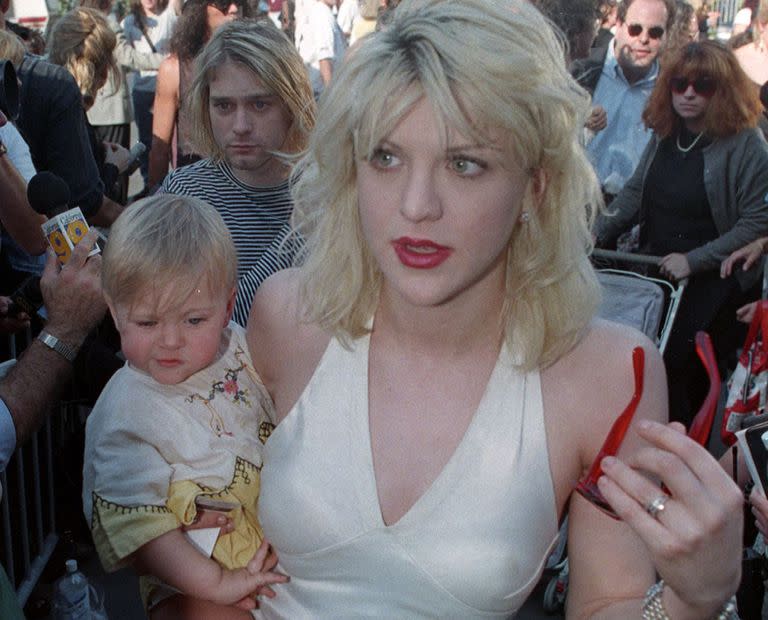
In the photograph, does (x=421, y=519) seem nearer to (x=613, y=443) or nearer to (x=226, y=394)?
(x=613, y=443)

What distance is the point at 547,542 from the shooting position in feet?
6.21

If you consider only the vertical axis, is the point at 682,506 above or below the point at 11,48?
above

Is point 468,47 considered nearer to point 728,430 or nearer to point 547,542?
point 547,542

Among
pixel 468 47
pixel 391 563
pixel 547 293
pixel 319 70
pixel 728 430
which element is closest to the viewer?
pixel 468 47

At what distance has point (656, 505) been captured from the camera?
1373mm

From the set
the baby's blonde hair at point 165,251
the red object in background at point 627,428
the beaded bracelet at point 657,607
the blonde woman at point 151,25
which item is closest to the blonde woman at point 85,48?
the blonde woman at point 151,25

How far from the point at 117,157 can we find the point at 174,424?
4.35 m

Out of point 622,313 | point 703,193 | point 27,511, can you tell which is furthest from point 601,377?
point 703,193

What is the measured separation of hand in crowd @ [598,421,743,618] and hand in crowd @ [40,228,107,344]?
1.56m

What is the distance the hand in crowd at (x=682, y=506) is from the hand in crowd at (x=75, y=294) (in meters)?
1.56

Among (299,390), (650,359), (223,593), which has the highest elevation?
(650,359)

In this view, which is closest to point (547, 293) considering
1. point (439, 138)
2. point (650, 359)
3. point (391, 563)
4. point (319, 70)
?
point (650, 359)

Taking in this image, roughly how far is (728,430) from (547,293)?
117cm

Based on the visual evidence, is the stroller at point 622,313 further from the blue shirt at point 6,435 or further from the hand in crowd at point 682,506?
the hand in crowd at point 682,506
